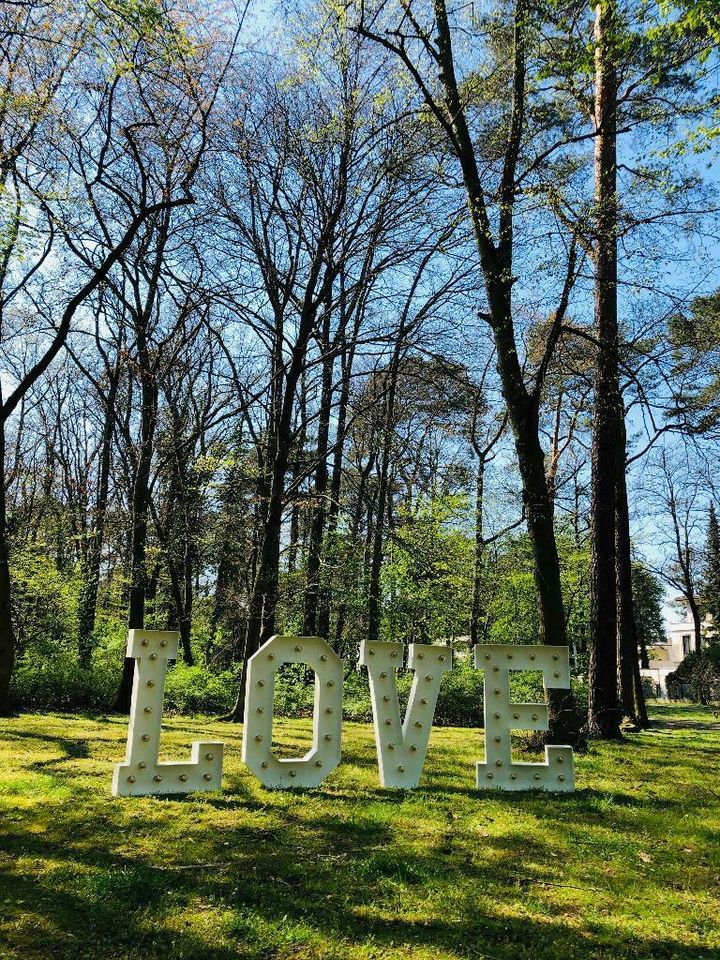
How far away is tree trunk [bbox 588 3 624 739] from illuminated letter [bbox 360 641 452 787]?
5308mm

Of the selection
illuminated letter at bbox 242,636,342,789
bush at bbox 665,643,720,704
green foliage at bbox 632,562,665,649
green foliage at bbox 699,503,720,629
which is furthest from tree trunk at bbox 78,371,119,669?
green foliage at bbox 632,562,665,649

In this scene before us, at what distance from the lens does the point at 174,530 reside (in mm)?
15211

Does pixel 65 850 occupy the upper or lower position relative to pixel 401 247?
lower

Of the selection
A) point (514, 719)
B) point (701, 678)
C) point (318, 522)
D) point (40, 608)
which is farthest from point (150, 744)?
point (701, 678)

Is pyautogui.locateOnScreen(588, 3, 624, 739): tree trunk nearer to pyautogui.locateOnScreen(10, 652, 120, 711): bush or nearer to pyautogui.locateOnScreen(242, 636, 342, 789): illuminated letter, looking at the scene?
pyautogui.locateOnScreen(242, 636, 342, 789): illuminated letter

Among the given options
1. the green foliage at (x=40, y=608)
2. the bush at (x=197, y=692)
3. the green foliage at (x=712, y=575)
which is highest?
the green foliage at (x=712, y=575)

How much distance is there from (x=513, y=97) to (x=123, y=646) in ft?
43.6

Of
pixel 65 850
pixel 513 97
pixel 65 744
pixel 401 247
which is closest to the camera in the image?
pixel 65 850

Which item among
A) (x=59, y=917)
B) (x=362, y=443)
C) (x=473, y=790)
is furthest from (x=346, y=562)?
(x=59, y=917)

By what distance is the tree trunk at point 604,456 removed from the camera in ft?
33.6

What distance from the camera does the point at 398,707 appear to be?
6195 mm

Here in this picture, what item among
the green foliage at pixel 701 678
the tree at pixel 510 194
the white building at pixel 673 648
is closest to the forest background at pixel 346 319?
the tree at pixel 510 194

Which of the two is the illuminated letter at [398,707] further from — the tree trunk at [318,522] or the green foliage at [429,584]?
the green foliage at [429,584]

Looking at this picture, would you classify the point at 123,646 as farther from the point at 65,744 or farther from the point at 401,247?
the point at 401,247
